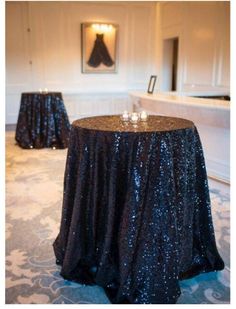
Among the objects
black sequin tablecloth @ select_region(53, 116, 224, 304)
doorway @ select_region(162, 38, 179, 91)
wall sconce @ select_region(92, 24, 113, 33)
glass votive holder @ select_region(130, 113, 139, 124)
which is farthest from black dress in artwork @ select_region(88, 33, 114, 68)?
black sequin tablecloth @ select_region(53, 116, 224, 304)

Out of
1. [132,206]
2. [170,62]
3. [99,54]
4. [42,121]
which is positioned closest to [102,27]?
[99,54]

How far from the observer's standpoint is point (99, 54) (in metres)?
8.07

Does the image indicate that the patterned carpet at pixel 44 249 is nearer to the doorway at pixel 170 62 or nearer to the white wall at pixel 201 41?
the white wall at pixel 201 41

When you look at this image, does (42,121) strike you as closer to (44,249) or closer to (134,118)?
(44,249)

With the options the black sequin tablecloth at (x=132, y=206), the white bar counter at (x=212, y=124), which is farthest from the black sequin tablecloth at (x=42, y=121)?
the black sequin tablecloth at (x=132, y=206)

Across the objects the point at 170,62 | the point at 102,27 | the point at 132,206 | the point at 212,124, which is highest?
the point at 102,27

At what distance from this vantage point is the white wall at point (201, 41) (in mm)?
6299

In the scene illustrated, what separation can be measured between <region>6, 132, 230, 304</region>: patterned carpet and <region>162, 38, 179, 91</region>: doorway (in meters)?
5.53

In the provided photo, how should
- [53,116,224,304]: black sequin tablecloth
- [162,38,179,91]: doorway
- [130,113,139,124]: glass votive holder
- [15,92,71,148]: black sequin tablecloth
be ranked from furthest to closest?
[162,38,179,91]: doorway, [15,92,71,148]: black sequin tablecloth, [130,113,139,124]: glass votive holder, [53,116,224,304]: black sequin tablecloth

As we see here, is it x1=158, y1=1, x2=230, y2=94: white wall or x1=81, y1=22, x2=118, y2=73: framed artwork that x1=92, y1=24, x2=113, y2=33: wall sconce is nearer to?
x1=81, y1=22, x2=118, y2=73: framed artwork

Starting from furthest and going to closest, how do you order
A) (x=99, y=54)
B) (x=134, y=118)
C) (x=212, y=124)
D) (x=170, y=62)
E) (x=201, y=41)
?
(x=170, y=62) < (x=99, y=54) < (x=201, y=41) < (x=212, y=124) < (x=134, y=118)

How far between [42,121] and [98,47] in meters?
3.40

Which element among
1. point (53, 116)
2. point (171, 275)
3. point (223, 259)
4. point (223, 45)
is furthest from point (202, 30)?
point (171, 275)

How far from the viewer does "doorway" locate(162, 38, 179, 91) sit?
8.55 metres
